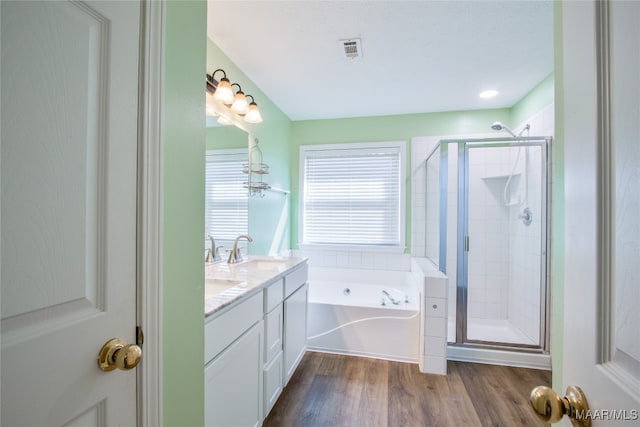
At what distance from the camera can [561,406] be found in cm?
43

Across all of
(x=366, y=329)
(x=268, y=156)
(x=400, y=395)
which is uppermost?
(x=268, y=156)

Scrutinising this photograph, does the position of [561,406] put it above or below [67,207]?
below

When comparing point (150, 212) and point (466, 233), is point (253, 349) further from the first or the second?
point (466, 233)

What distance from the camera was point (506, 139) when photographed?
2393 millimetres

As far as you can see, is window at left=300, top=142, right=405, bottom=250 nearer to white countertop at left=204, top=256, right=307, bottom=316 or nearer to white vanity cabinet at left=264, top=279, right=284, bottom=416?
white countertop at left=204, top=256, right=307, bottom=316

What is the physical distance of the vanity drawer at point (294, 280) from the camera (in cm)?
180

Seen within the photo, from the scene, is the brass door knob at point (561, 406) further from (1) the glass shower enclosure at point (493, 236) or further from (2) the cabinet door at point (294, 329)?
(1) the glass shower enclosure at point (493, 236)

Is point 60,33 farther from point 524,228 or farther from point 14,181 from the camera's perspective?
point 524,228

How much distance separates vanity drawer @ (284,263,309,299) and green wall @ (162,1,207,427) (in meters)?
0.89

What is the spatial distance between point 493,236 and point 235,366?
109 inches

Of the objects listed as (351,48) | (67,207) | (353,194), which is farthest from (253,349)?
(353,194)

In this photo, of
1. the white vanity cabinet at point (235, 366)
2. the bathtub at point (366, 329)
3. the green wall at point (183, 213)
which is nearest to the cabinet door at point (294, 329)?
the bathtub at point (366, 329)

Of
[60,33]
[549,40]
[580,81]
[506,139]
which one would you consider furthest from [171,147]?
[506,139]

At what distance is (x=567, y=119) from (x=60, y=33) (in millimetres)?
940
